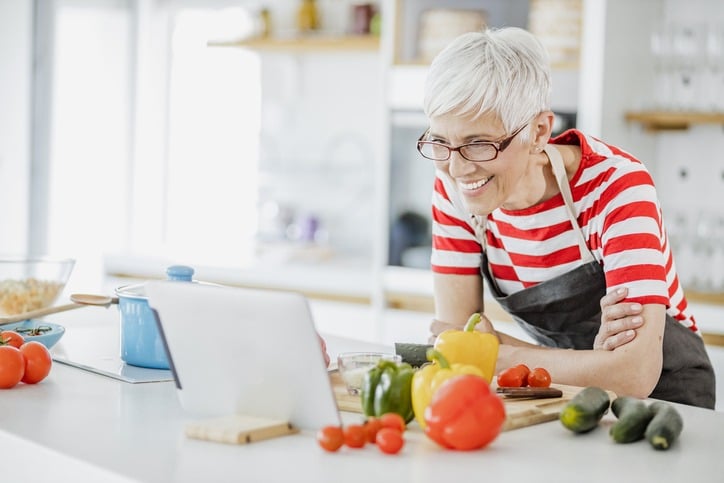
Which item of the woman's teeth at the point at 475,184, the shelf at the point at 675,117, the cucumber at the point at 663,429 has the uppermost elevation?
the shelf at the point at 675,117

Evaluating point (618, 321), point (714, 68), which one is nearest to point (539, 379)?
point (618, 321)

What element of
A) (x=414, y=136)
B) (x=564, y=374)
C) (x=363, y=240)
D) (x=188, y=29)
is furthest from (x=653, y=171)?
(x=188, y=29)

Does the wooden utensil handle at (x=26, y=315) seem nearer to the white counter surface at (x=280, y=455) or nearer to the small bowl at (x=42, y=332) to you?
the small bowl at (x=42, y=332)

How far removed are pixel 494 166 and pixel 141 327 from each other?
749mm

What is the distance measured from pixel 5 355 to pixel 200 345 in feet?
1.40

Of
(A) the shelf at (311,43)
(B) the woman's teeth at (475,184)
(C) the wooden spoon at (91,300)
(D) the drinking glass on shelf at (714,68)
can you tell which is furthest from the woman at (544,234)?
(A) the shelf at (311,43)

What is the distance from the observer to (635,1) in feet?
12.4

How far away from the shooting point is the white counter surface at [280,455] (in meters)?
1.34

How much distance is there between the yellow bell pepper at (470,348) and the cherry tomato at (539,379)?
0.36 ft

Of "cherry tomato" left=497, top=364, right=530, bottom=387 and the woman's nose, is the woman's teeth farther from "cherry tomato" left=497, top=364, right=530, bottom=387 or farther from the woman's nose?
"cherry tomato" left=497, top=364, right=530, bottom=387

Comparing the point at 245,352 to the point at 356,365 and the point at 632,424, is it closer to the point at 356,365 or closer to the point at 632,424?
the point at 356,365

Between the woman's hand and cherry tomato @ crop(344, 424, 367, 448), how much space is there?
731 mm

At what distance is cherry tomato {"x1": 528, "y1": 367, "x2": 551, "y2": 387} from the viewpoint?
1792 mm

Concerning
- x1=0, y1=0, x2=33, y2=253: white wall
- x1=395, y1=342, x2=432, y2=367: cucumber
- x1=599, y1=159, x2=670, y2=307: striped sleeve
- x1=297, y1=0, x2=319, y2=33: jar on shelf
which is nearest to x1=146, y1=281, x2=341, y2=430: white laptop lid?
x1=395, y1=342, x2=432, y2=367: cucumber
